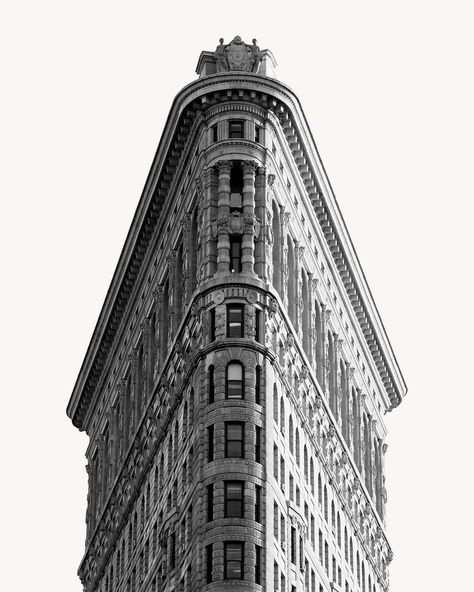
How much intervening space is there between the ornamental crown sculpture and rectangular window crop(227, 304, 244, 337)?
21.8m

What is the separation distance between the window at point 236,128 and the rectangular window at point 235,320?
48.4ft

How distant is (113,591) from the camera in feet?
563

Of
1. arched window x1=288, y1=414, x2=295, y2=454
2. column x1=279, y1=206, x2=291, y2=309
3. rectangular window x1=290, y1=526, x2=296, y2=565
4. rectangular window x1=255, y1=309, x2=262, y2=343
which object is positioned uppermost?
column x1=279, y1=206, x2=291, y2=309

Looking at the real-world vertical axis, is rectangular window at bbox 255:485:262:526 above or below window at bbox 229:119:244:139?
below

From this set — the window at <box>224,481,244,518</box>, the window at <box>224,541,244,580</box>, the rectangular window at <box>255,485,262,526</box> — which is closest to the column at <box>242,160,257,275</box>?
the window at <box>224,481,244,518</box>

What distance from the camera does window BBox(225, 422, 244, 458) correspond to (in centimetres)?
14012

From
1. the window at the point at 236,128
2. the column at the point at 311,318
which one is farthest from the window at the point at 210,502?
the window at the point at 236,128

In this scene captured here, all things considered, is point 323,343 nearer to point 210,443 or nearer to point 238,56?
point 238,56

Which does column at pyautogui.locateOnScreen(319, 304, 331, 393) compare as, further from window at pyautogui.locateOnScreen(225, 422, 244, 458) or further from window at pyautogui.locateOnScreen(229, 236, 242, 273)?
window at pyautogui.locateOnScreen(225, 422, 244, 458)

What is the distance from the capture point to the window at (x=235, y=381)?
14288cm

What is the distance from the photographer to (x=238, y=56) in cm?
15938

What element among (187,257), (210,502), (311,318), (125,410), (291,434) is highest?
(125,410)

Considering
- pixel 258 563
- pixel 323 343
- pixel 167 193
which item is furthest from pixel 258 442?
pixel 167 193

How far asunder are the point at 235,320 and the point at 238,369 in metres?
4.08
